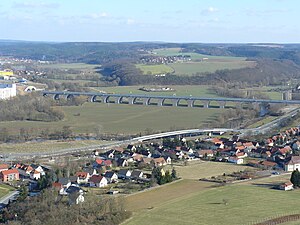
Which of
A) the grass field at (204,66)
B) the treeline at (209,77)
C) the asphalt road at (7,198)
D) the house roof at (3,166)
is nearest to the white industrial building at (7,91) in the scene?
the treeline at (209,77)

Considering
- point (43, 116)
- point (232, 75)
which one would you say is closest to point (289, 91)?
point (232, 75)

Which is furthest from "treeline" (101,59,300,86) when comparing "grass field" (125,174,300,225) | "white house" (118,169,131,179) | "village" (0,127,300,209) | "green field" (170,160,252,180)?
"grass field" (125,174,300,225)

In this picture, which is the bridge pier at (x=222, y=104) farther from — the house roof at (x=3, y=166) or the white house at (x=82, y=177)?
the white house at (x=82, y=177)

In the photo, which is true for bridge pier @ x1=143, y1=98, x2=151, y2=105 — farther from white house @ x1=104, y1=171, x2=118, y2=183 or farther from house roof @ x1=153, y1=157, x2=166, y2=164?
white house @ x1=104, y1=171, x2=118, y2=183

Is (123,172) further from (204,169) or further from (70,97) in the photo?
(70,97)

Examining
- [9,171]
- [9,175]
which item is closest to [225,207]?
[9,175]

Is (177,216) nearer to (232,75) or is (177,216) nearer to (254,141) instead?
(254,141)

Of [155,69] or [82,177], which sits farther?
[155,69]
